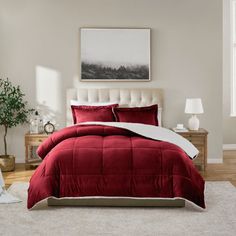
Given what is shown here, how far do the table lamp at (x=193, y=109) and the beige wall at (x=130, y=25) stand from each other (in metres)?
0.38

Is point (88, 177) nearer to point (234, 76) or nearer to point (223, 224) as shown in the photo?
point (223, 224)

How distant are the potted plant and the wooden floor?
188 millimetres

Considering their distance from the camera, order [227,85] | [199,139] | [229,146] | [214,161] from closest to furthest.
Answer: [199,139]
[214,161]
[227,85]
[229,146]

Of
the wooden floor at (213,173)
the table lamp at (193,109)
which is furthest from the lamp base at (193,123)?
the wooden floor at (213,173)

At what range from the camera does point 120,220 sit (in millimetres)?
4426

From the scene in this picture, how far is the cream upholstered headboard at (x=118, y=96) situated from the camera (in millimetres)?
7316

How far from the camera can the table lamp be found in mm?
7008

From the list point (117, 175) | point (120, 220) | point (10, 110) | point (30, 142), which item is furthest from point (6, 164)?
point (120, 220)

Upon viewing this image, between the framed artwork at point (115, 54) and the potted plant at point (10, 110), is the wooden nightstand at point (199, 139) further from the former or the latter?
the potted plant at point (10, 110)

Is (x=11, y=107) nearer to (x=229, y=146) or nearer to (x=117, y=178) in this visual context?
(x=117, y=178)

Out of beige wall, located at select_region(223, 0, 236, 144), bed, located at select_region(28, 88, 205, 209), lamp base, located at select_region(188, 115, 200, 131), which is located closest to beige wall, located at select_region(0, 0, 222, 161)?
lamp base, located at select_region(188, 115, 200, 131)

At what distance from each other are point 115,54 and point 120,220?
11.4ft

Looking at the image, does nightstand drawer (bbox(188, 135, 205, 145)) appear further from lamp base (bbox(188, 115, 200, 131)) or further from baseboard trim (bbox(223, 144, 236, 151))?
baseboard trim (bbox(223, 144, 236, 151))

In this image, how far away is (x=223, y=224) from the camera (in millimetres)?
4281
